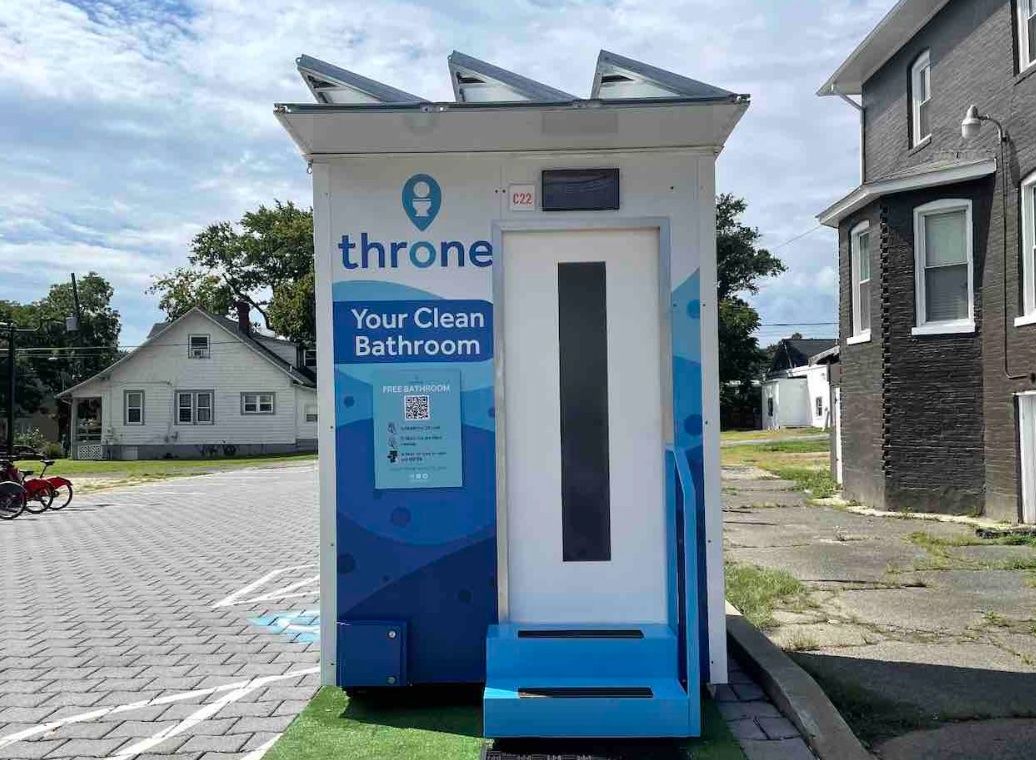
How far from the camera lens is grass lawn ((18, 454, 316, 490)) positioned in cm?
Result: 3121

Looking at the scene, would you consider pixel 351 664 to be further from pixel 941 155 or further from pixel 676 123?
pixel 941 155

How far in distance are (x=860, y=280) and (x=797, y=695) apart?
11.9 m

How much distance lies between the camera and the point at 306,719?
16.1 ft

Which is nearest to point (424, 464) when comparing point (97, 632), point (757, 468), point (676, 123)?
point (676, 123)

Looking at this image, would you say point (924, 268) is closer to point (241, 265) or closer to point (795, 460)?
point (795, 460)

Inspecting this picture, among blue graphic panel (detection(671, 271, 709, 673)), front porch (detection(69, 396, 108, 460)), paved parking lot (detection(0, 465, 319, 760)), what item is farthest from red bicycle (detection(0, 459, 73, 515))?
front porch (detection(69, 396, 108, 460))

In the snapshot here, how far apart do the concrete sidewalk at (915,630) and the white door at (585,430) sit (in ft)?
4.93

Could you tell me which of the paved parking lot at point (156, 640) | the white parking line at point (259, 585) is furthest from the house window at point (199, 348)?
the white parking line at point (259, 585)

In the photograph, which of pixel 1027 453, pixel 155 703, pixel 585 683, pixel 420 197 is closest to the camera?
pixel 585 683

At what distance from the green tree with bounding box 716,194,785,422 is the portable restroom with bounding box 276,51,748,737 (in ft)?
161

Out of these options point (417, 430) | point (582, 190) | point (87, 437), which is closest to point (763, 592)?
point (417, 430)

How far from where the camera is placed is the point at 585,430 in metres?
5.04

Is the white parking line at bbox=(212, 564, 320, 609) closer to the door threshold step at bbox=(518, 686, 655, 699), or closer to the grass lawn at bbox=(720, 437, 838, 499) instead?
the door threshold step at bbox=(518, 686, 655, 699)

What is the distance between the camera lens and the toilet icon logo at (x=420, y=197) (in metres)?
5.08
